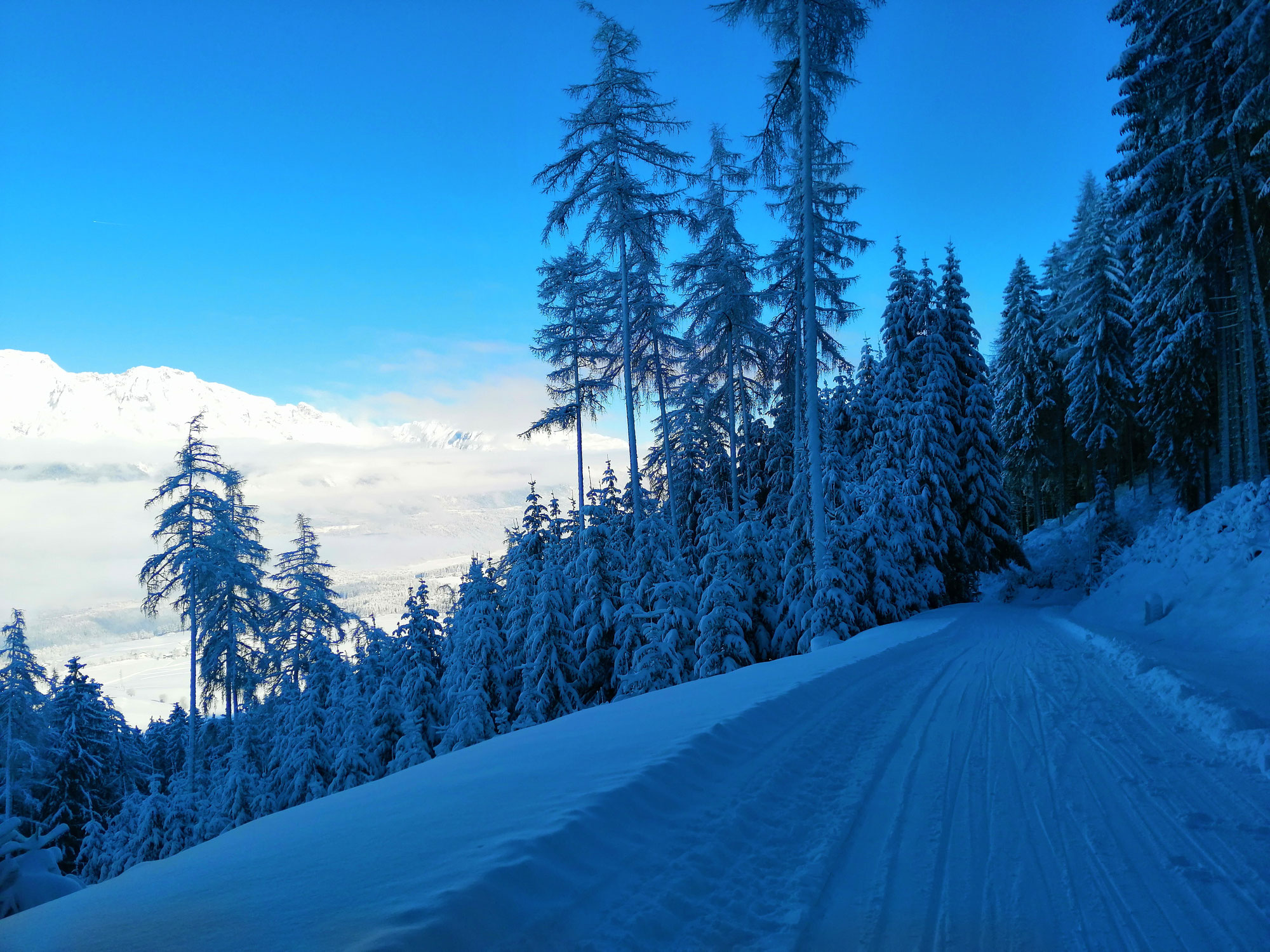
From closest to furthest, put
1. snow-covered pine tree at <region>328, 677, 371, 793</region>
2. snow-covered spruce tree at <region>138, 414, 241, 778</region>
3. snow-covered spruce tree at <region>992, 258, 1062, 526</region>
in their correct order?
snow-covered pine tree at <region>328, 677, 371, 793</region>
snow-covered spruce tree at <region>138, 414, 241, 778</region>
snow-covered spruce tree at <region>992, 258, 1062, 526</region>

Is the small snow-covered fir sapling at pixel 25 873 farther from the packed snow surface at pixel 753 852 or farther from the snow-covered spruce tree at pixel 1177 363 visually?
the snow-covered spruce tree at pixel 1177 363

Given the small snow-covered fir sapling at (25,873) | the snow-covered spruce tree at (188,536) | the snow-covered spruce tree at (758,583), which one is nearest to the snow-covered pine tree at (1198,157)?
the snow-covered spruce tree at (758,583)

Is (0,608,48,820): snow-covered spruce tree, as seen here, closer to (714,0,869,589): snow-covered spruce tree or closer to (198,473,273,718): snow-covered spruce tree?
(198,473,273,718): snow-covered spruce tree

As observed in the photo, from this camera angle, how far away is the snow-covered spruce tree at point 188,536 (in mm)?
20078

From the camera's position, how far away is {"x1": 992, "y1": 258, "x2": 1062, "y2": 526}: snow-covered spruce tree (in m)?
31.8

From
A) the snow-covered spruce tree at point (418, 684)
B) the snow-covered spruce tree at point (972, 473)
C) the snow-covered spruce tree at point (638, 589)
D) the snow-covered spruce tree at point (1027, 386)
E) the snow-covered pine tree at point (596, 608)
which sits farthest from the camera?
the snow-covered spruce tree at point (1027, 386)

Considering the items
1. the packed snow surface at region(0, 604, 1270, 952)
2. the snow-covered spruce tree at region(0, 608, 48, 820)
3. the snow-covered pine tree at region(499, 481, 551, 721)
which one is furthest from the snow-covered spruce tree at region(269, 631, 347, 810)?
the packed snow surface at region(0, 604, 1270, 952)

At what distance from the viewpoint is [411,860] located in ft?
9.93

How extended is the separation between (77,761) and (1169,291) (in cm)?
4453

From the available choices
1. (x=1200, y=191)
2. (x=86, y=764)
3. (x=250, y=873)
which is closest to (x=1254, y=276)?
(x=1200, y=191)

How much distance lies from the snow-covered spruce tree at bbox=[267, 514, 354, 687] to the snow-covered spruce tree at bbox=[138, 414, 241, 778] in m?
2.90

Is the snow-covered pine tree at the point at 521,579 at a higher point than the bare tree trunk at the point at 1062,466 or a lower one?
lower

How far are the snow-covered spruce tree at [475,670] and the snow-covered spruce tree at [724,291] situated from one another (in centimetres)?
1006

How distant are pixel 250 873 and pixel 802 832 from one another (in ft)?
10.1
